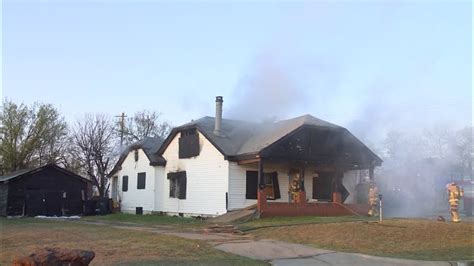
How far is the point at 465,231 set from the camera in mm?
15984

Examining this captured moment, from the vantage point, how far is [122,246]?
13.8 meters

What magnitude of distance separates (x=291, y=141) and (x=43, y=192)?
1655 cm

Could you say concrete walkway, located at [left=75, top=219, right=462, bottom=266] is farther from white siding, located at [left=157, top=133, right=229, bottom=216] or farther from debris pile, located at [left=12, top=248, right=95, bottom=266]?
white siding, located at [left=157, top=133, right=229, bottom=216]

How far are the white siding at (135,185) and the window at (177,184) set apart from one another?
1548 millimetres

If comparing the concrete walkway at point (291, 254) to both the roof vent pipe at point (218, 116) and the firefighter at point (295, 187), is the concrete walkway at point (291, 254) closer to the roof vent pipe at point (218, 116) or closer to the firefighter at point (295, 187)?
the firefighter at point (295, 187)

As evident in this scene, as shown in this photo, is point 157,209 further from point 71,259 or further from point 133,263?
point 71,259

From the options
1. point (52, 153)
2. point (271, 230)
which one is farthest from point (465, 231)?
point (52, 153)

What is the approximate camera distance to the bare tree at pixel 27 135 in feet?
147

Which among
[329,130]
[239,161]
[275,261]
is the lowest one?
[275,261]

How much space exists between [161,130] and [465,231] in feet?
160

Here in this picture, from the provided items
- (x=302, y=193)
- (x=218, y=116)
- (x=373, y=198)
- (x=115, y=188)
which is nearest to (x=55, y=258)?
(x=302, y=193)

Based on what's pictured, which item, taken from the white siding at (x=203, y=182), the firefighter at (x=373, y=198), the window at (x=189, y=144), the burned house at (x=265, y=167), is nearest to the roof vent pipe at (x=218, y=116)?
the burned house at (x=265, y=167)

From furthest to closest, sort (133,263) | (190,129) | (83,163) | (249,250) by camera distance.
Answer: (83,163) < (190,129) < (249,250) < (133,263)

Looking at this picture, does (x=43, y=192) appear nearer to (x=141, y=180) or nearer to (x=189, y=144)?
(x=141, y=180)
